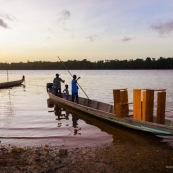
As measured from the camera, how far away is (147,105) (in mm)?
10492

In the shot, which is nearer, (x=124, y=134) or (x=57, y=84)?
(x=124, y=134)

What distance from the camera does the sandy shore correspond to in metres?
7.12

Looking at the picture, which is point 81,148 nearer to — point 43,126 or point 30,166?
point 30,166

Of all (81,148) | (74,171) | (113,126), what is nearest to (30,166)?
(74,171)

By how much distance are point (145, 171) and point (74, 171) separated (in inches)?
71.8

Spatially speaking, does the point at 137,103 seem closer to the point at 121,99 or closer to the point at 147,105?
the point at 147,105

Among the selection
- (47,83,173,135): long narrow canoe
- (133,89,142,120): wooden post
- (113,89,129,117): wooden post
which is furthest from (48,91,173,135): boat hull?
(113,89,129,117): wooden post

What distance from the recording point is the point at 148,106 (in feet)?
34.5

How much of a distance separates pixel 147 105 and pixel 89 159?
3636 mm

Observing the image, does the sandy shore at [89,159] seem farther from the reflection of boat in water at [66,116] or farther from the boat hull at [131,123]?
the reflection of boat in water at [66,116]

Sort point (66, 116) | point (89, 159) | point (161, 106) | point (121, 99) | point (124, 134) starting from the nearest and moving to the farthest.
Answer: point (89, 159), point (161, 106), point (121, 99), point (124, 134), point (66, 116)

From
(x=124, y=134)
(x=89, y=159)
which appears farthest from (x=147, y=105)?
(x=89, y=159)

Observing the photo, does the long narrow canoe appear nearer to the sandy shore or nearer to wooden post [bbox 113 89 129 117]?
wooden post [bbox 113 89 129 117]

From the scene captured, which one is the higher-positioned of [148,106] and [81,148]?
[148,106]
